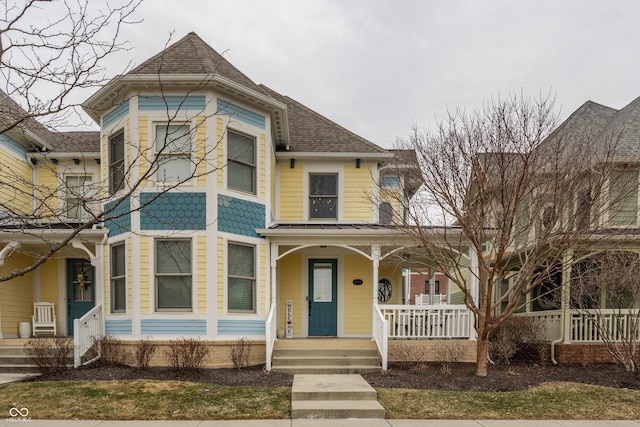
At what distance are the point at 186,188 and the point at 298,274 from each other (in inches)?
168

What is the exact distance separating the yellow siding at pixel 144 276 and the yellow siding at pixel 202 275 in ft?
3.48

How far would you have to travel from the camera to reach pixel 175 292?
29.9 ft

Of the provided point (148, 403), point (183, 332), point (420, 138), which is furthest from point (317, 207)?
point (148, 403)

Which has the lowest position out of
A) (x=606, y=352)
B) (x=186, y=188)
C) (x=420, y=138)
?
(x=606, y=352)

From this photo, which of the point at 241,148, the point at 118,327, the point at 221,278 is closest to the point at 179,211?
the point at 221,278

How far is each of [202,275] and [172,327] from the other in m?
1.29

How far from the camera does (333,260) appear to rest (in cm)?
1192

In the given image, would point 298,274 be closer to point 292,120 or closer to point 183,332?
point 183,332

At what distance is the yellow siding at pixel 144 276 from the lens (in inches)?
355

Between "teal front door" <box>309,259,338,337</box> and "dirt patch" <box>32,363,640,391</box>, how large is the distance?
287cm

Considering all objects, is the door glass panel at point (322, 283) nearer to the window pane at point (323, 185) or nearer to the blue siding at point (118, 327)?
the window pane at point (323, 185)

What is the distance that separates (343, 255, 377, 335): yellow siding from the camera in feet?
Result: 38.4

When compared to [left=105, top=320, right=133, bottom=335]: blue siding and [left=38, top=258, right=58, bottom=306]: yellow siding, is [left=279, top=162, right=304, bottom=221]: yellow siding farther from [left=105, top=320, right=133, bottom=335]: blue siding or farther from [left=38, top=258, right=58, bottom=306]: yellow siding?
[left=38, top=258, right=58, bottom=306]: yellow siding

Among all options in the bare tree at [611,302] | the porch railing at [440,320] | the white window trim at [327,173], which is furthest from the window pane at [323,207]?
the bare tree at [611,302]
